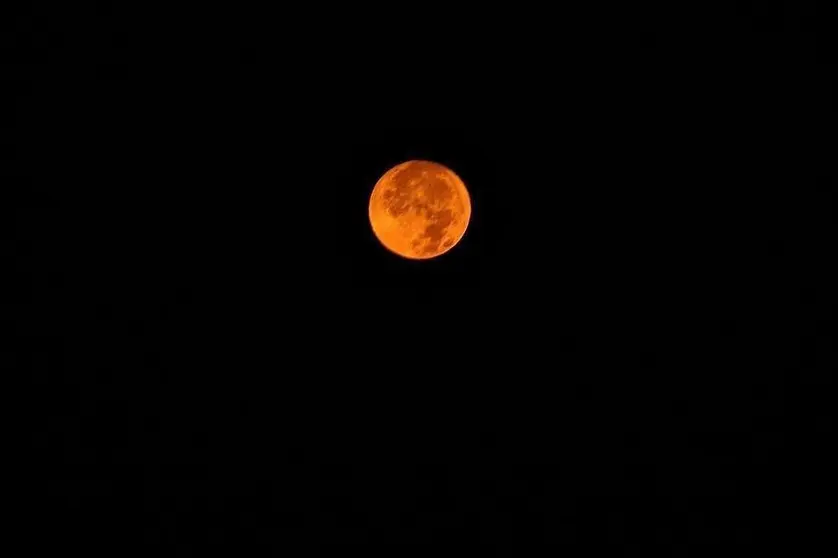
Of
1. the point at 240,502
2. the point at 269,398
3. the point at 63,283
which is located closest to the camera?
the point at 63,283

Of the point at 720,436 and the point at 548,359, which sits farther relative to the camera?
the point at 548,359

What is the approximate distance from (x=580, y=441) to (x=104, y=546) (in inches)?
77.1

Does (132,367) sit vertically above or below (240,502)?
Answer: above

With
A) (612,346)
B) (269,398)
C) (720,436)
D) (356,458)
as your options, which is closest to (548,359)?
(612,346)

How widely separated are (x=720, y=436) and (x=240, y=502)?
198 centimetres

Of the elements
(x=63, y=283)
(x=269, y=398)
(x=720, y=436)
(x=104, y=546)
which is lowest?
(x=104, y=546)

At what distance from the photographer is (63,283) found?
7.22ft

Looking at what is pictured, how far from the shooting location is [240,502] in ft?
7.76

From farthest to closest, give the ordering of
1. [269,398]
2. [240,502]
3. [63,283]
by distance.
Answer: [269,398], [240,502], [63,283]

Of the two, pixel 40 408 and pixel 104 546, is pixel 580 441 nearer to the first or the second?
pixel 104 546

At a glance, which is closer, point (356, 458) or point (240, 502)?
point (240, 502)

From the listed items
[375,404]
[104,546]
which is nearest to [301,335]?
[375,404]

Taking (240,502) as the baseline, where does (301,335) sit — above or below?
above

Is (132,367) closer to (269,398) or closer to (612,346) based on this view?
(269,398)
